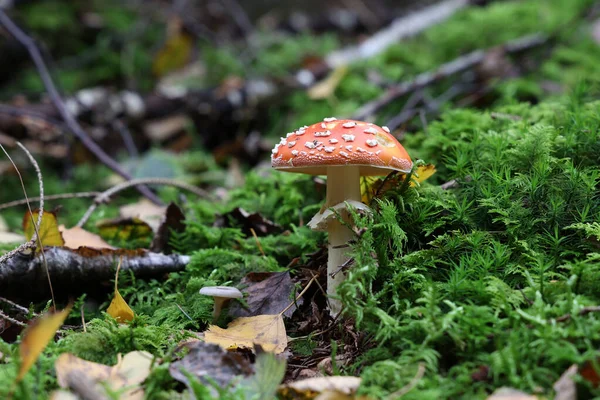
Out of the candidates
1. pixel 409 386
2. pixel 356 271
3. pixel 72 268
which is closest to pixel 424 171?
pixel 356 271

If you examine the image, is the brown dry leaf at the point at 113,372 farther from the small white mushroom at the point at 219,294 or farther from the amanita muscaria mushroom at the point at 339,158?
the amanita muscaria mushroom at the point at 339,158

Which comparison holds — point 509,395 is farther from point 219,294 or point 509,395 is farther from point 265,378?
point 219,294

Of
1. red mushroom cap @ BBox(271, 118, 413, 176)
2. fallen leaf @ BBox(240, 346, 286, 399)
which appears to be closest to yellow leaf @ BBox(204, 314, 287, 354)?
fallen leaf @ BBox(240, 346, 286, 399)

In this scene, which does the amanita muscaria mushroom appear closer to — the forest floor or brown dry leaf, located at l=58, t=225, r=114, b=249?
the forest floor

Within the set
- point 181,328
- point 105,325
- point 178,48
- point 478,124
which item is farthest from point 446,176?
point 178,48

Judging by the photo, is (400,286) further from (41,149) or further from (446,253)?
(41,149)

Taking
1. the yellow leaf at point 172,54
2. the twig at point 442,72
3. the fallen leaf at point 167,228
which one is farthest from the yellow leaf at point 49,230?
the yellow leaf at point 172,54
